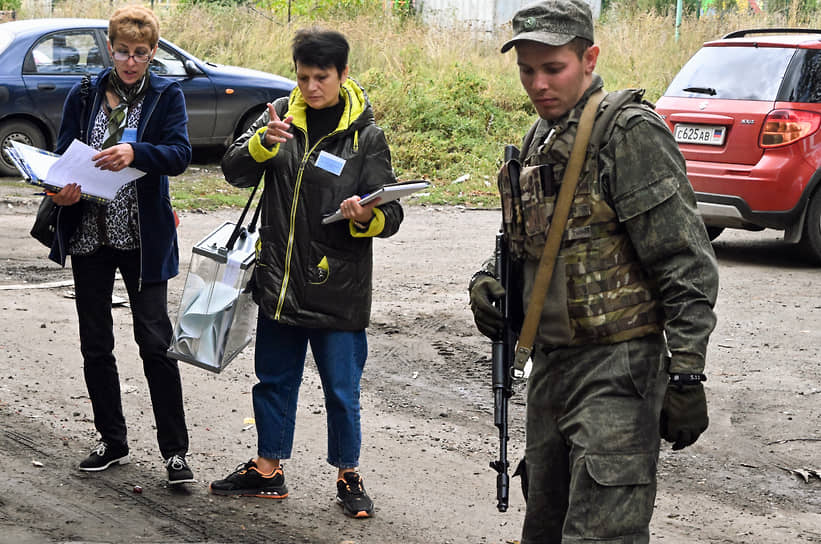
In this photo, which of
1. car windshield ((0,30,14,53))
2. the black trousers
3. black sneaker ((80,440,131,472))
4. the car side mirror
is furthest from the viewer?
the car side mirror

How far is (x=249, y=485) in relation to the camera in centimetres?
458

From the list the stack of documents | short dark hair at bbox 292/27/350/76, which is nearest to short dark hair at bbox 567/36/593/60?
short dark hair at bbox 292/27/350/76

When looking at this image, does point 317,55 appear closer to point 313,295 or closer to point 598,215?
point 313,295

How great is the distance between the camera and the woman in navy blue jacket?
443 cm

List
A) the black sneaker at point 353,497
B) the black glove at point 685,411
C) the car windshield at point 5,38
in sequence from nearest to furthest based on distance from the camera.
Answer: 1. the black glove at point 685,411
2. the black sneaker at point 353,497
3. the car windshield at point 5,38

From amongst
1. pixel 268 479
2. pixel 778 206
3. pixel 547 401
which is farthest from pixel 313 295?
pixel 778 206

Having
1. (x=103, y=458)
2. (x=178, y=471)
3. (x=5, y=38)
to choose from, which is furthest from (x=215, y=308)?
(x=5, y=38)

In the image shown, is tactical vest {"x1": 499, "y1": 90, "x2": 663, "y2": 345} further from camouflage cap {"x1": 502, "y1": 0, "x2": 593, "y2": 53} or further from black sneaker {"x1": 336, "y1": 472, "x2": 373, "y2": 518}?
black sneaker {"x1": 336, "y1": 472, "x2": 373, "y2": 518}

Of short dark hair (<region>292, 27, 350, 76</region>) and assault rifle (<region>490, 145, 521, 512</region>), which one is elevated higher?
short dark hair (<region>292, 27, 350, 76</region>)

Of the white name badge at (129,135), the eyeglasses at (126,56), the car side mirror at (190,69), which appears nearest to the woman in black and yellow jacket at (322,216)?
the white name badge at (129,135)

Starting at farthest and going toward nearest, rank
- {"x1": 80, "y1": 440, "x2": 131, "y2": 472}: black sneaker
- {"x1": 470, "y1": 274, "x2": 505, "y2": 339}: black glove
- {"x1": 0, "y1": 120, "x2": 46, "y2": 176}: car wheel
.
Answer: {"x1": 0, "y1": 120, "x2": 46, "y2": 176}: car wheel, {"x1": 80, "y1": 440, "x2": 131, "y2": 472}: black sneaker, {"x1": 470, "y1": 274, "x2": 505, "y2": 339}: black glove

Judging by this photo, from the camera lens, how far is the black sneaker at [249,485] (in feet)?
15.0

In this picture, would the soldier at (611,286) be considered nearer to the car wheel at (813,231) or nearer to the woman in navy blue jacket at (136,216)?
the woman in navy blue jacket at (136,216)

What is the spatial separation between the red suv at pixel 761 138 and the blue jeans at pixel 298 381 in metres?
5.72
